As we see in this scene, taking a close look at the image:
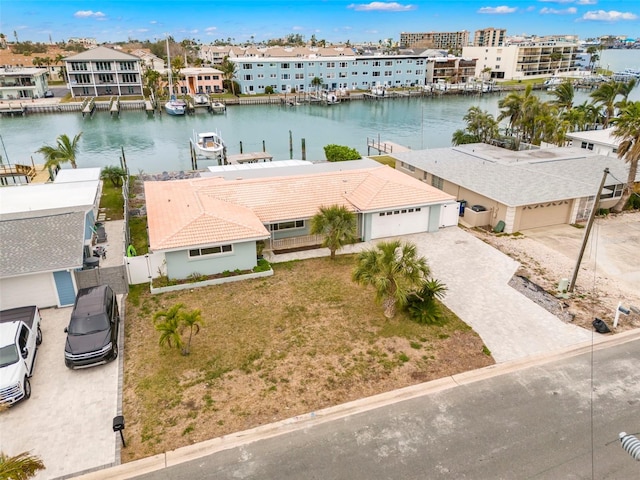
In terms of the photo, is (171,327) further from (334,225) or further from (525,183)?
(525,183)

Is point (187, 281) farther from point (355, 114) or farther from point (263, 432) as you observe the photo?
point (355, 114)

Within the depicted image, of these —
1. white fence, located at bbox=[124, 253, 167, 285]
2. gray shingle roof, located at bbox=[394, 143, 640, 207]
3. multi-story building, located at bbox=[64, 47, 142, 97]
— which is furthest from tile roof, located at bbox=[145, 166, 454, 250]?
multi-story building, located at bbox=[64, 47, 142, 97]

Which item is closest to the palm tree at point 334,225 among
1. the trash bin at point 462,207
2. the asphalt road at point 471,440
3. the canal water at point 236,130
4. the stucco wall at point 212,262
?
the stucco wall at point 212,262

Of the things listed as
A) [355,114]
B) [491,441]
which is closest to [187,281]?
[491,441]

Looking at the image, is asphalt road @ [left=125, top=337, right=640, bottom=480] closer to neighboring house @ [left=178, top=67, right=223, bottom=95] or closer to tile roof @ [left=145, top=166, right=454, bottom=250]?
tile roof @ [left=145, top=166, right=454, bottom=250]

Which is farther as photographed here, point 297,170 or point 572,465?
point 297,170
